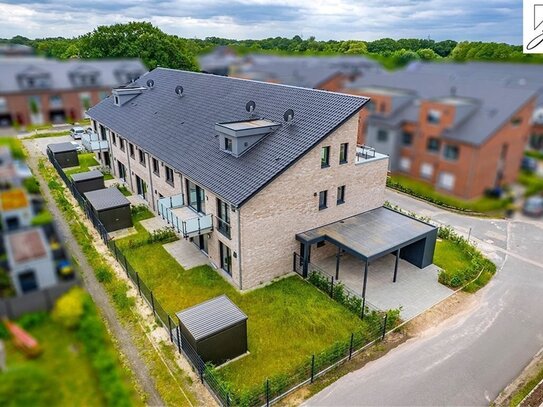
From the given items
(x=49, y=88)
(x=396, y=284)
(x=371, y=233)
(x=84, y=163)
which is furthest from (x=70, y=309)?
(x=84, y=163)

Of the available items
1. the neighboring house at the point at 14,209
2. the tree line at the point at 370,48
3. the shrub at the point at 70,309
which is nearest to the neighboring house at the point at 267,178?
the tree line at the point at 370,48

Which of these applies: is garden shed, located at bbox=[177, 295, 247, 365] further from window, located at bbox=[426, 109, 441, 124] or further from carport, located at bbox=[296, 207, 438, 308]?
window, located at bbox=[426, 109, 441, 124]

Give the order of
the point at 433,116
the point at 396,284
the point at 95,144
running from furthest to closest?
1. the point at 95,144
2. the point at 396,284
3. the point at 433,116

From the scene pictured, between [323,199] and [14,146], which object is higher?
[14,146]

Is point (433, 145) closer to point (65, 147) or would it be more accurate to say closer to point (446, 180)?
point (446, 180)

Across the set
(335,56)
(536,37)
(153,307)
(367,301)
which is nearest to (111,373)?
(536,37)

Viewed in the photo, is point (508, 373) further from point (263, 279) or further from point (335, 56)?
point (335, 56)

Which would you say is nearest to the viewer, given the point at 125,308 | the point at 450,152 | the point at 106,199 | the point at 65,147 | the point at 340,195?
the point at 450,152

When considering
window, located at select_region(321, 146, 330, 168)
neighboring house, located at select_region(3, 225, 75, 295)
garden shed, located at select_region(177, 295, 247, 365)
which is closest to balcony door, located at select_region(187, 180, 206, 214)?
window, located at select_region(321, 146, 330, 168)
